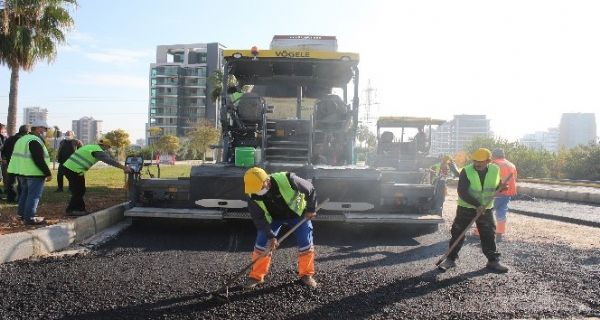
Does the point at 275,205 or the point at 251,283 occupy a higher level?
the point at 275,205

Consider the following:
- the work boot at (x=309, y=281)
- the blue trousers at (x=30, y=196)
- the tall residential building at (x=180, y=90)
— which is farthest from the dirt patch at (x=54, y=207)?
the tall residential building at (x=180, y=90)

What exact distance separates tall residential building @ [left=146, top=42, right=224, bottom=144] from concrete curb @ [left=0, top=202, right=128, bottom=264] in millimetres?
76882

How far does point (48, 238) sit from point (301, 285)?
121 inches

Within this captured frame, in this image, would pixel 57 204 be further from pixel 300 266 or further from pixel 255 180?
pixel 300 266

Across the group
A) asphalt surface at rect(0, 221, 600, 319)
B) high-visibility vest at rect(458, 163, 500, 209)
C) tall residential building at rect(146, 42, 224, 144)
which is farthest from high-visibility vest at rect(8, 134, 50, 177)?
tall residential building at rect(146, 42, 224, 144)

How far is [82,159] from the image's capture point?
23.5 feet

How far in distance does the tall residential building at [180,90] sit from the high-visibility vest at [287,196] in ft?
260

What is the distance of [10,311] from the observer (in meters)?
3.52

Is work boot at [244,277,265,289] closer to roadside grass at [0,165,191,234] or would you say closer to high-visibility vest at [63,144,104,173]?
roadside grass at [0,165,191,234]

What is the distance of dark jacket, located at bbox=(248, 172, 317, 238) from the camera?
441cm

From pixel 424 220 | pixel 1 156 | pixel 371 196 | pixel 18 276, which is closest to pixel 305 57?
pixel 371 196

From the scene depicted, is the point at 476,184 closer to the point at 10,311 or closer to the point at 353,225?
the point at 353,225

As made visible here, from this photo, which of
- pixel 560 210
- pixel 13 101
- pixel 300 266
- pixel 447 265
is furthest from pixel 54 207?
pixel 560 210

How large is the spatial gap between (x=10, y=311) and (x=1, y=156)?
6427mm
